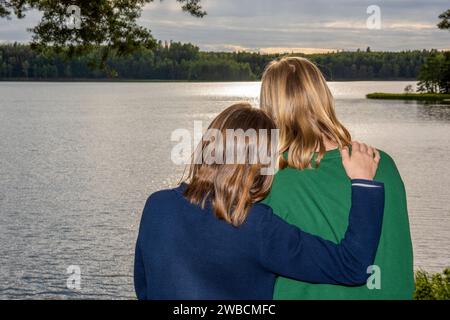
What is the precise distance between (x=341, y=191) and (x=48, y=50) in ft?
33.2

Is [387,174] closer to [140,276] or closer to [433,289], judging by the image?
[140,276]

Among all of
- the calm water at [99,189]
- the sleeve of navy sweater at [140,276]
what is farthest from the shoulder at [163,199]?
the calm water at [99,189]

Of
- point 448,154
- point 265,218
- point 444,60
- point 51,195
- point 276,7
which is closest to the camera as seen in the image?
point 265,218

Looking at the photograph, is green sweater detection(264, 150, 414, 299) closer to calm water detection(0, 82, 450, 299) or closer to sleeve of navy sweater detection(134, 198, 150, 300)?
sleeve of navy sweater detection(134, 198, 150, 300)

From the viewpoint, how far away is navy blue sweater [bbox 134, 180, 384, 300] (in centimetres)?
243

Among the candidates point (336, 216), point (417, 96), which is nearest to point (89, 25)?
point (336, 216)

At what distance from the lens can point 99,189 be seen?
44.0m

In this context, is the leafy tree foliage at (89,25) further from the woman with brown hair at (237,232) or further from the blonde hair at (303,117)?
the woman with brown hair at (237,232)

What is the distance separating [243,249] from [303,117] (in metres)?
0.68

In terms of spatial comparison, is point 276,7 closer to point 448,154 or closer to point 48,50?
point 448,154

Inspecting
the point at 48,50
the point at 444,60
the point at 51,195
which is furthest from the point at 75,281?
the point at 444,60
